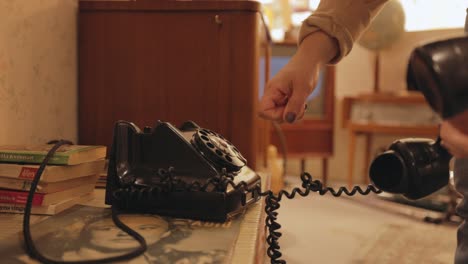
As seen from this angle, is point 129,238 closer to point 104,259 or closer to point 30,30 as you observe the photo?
point 104,259

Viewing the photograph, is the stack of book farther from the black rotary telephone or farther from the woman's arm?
the woman's arm

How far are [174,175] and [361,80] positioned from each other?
3.46 meters

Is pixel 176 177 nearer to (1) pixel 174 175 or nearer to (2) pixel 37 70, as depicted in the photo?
(1) pixel 174 175

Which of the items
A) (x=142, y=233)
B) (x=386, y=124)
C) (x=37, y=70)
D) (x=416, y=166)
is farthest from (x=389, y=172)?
(x=386, y=124)

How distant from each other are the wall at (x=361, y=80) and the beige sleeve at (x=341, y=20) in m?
2.92

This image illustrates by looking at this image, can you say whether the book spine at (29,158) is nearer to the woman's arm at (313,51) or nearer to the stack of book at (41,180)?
the stack of book at (41,180)

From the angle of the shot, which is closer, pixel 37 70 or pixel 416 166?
pixel 416 166

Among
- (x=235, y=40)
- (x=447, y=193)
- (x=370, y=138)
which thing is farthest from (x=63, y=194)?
(x=370, y=138)

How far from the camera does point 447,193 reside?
2.72 meters

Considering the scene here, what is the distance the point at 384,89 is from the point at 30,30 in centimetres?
329

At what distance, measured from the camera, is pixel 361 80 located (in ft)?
12.7

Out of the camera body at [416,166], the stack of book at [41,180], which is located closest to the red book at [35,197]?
the stack of book at [41,180]

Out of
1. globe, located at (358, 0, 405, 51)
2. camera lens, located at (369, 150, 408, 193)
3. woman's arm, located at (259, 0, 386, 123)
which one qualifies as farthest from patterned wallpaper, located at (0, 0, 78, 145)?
globe, located at (358, 0, 405, 51)

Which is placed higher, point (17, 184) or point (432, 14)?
point (432, 14)
